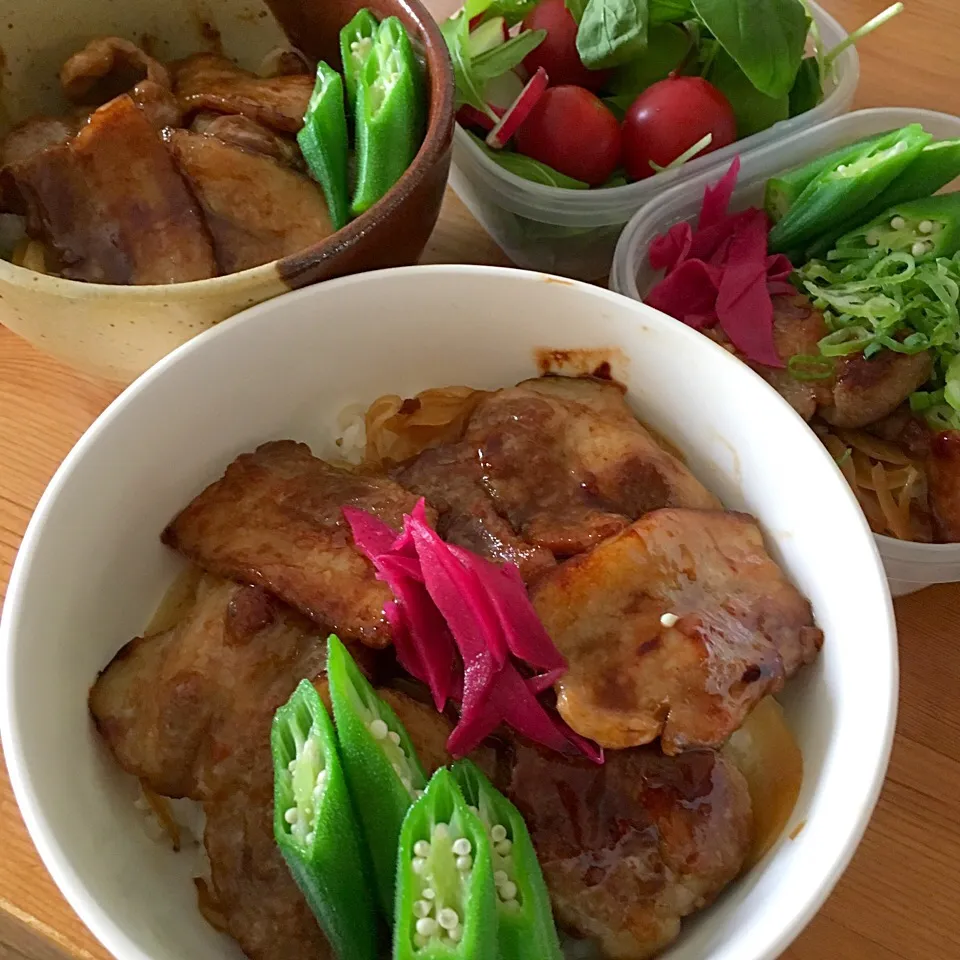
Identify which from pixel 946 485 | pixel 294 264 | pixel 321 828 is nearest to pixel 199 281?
pixel 294 264

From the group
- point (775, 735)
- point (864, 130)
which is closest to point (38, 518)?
point (775, 735)

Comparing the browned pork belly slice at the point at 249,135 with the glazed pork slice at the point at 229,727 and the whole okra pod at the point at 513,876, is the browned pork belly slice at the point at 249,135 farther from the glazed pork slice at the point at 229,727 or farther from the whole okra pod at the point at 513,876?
the whole okra pod at the point at 513,876

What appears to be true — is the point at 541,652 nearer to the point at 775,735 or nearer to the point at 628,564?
the point at 628,564

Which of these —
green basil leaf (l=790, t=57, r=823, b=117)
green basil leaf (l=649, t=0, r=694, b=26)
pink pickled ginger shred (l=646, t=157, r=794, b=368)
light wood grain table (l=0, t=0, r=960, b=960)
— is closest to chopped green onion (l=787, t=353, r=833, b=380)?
pink pickled ginger shred (l=646, t=157, r=794, b=368)

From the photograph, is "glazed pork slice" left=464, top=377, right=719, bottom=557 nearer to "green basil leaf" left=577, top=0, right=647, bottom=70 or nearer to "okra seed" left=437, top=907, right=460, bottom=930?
"okra seed" left=437, top=907, right=460, bottom=930

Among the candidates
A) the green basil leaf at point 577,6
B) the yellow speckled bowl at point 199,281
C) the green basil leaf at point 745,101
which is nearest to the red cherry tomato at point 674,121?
the green basil leaf at point 745,101

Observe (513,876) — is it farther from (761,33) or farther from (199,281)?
(761,33)

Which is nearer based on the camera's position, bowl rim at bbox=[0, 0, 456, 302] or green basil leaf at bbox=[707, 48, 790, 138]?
bowl rim at bbox=[0, 0, 456, 302]
